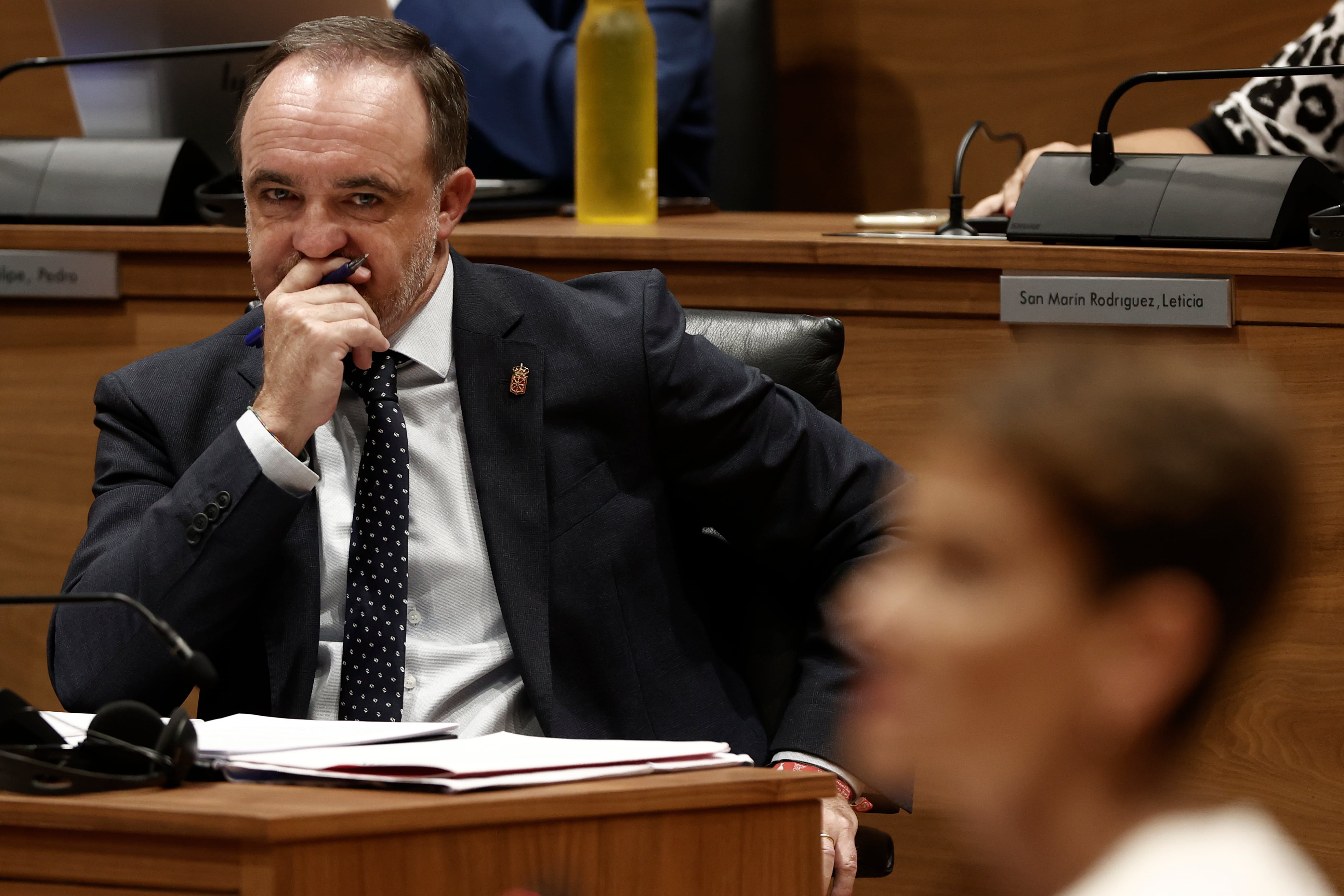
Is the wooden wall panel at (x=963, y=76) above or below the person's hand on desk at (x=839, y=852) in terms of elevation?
above

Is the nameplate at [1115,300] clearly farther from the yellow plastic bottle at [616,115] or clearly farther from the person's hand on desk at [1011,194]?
the yellow plastic bottle at [616,115]

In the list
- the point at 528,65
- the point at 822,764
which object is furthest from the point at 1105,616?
the point at 528,65

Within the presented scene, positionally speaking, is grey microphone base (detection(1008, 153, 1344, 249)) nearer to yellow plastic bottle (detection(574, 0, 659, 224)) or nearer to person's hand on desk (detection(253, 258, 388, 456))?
yellow plastic bottle (detection(574, 0, 659, 224))

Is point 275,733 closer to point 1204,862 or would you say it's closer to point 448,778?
point 448,778

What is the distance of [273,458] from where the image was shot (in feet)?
4.52

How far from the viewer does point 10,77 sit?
11.3 ft

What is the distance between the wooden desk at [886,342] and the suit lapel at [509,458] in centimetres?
41

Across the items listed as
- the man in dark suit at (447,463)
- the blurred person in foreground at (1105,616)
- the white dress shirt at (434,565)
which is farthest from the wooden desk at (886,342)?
the blurred person in foreground at (1105,616)

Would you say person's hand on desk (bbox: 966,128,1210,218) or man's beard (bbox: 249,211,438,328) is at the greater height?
person's hand on desk (bbox: 966,128,1210,218)

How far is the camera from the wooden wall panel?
122 inches

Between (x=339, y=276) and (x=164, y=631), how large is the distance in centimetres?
60

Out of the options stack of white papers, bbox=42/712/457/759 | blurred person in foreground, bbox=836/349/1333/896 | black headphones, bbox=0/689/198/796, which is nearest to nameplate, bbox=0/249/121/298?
stack of white papers, bbox=42/712/457/759

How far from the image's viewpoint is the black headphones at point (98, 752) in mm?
941

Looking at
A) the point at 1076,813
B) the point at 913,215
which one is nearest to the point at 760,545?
the point at 913,215
